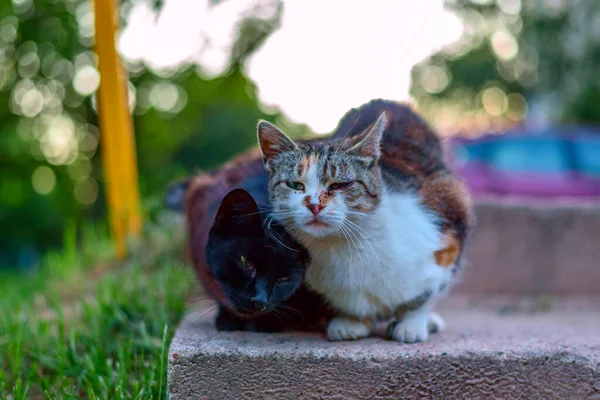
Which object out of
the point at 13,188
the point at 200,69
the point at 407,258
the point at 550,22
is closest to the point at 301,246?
the point at 407,258

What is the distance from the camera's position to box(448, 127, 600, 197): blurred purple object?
583cm

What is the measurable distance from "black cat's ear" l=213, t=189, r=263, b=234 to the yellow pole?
230 centimetres

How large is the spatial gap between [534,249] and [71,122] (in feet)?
18.4

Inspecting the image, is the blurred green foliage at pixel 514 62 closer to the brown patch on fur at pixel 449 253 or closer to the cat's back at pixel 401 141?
the cat's back at pixel 401 141

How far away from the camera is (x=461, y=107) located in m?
18.1

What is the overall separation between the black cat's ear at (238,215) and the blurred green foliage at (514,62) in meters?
13.1

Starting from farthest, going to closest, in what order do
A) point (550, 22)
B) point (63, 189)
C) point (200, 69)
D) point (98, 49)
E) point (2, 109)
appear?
point (550, 22), point (63, 189), point (2, 109), point (200, 69), point (98, 49)

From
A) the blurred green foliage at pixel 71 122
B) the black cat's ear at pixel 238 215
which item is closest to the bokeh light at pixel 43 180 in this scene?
the blurred green foliage at pixel 71 122

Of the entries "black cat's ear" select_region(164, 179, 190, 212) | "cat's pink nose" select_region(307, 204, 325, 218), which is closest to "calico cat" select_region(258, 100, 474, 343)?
"cat's pink nose" select_region(307, 204, 325, 218)

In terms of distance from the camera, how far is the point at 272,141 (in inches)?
88.0

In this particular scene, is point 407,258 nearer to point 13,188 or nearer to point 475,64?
point 13,188

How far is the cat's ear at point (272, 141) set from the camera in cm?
220

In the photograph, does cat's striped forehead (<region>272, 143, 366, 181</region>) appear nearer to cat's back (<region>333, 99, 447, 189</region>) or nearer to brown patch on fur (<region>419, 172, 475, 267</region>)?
cat's back (<region>333, 99, 447, 189</region>)

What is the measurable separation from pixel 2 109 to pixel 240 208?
590 cm
